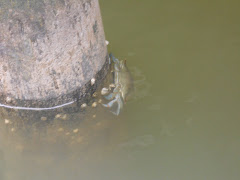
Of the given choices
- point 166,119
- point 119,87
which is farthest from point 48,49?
point 166,119

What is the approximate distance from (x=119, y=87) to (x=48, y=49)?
0.73 m

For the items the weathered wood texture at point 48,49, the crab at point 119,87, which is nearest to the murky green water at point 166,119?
the crab at point 119,87

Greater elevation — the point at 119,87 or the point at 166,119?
the point at 119,87

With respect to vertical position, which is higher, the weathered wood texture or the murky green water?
the weathered wood texture

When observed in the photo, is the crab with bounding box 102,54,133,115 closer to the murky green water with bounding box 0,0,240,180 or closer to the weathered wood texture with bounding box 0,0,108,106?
the murky green water with bounding box 0,0,240,180

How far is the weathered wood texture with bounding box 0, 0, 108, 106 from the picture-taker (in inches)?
65.3

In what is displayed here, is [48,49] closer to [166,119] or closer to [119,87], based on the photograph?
[119,87]

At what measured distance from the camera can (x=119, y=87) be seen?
7.71ft

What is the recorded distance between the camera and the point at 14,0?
1.59 metres

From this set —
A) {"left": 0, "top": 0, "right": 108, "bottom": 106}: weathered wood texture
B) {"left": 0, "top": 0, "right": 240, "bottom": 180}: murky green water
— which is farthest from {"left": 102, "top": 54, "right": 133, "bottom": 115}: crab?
{"left": 0, "top": 0, "right": 108, "bottom": 106}: weathered wood texture

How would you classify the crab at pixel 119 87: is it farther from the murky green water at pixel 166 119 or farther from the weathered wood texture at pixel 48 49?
the weathered wood texture at pixel 48 49

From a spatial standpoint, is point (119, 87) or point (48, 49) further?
point (119, 87)

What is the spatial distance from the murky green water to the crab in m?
0.06

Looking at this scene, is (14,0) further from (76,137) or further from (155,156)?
(155,156)
